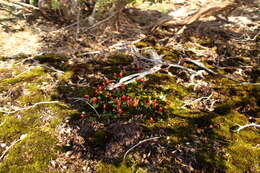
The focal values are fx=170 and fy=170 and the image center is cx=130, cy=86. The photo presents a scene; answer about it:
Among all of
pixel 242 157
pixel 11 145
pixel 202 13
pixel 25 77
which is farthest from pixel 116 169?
pixel 202 13

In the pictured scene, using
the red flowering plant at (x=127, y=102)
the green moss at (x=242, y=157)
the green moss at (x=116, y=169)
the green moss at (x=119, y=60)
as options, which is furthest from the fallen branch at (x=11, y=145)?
the green moss at (x=242, y=157)

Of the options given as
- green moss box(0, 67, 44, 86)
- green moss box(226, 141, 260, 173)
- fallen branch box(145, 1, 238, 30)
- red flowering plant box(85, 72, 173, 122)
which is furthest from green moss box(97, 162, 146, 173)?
fallen branch box(145, 1, 238, 30)

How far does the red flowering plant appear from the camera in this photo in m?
3.82

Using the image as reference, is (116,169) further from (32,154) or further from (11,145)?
(11,145)

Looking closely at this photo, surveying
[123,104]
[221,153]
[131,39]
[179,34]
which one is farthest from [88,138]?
[179,34]

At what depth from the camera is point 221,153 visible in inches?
120

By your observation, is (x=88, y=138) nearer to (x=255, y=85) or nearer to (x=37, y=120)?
(x=37, y=120)

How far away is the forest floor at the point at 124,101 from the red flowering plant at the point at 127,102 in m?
0.03

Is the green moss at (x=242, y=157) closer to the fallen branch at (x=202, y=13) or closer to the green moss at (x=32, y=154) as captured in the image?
the green moss at (x=32, y=154)

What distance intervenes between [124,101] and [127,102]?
123 mm

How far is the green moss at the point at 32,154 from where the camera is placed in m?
2.79

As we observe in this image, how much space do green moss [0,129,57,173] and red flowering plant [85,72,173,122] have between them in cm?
116

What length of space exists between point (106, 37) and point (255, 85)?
19.7ft

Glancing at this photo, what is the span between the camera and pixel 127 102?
13.1ft
